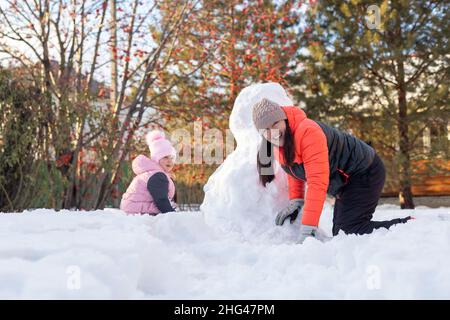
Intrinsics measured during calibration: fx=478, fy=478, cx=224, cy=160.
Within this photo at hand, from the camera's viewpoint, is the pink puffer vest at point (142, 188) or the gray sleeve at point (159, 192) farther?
the pink puffer vest at point (142, 188)

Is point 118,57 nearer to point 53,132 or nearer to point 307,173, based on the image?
point 53,132

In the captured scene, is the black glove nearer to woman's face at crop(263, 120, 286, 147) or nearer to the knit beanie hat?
woman's face at crop(263, 120, 286, 147)

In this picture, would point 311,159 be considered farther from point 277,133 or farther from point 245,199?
point 245,199

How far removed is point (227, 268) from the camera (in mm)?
2447

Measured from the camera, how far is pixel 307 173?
2854 mm

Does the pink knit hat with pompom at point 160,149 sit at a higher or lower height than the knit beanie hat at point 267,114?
lower

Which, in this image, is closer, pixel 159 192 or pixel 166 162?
pixel 159 192

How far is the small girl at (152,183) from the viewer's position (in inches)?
166

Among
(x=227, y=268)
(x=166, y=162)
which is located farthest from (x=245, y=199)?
(x=166, y=162)

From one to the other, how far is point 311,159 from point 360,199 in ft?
2.38

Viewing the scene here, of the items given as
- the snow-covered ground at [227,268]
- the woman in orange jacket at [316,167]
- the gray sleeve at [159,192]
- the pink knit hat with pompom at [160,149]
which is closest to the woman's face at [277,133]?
the woman in orange jacket at [316,167]

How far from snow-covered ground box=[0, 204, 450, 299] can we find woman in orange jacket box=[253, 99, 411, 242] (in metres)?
0.40

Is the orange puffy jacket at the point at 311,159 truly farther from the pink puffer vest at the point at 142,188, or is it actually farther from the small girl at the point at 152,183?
the pink puffer vest at the point at 142,188

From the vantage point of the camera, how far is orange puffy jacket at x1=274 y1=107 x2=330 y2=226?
9.22 feet
